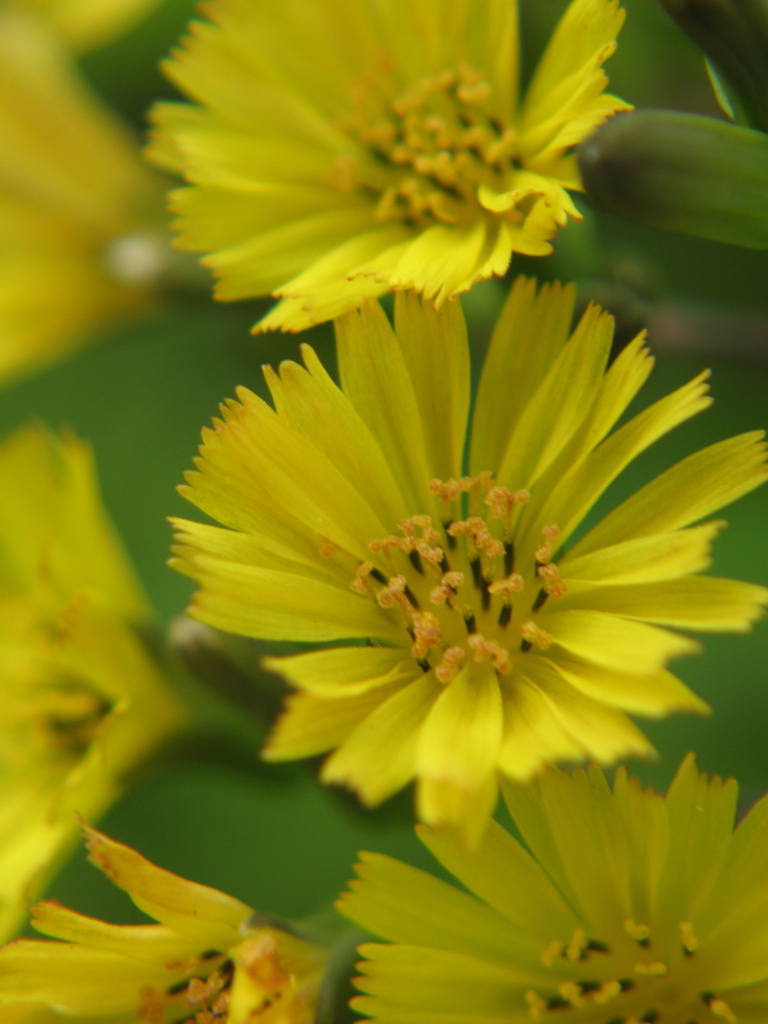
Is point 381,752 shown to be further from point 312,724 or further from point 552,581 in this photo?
point 552,581

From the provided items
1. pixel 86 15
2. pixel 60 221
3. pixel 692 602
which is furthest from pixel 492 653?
pixel 86 15

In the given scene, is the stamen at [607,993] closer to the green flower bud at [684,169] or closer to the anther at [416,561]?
the anther at [416,561]

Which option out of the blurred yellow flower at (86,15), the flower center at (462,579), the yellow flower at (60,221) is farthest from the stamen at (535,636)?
the blurred yellow flower at (86,15)

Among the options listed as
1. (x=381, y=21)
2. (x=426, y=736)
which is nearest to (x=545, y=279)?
(x=381, y=21)

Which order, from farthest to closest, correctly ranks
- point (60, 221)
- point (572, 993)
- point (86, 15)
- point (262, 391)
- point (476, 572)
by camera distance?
point (86, 15), point (60, 221), point (262, 391), point (476, 572), point (572, 993)

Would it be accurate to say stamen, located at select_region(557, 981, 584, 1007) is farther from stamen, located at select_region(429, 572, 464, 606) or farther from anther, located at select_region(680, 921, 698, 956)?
stamen, located at select_region(429, 572, 464, 606)

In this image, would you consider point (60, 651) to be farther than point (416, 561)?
Yes

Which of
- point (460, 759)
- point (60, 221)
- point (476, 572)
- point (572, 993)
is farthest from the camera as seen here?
point (60, 221)

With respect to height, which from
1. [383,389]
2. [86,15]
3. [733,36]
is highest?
[86,15]
